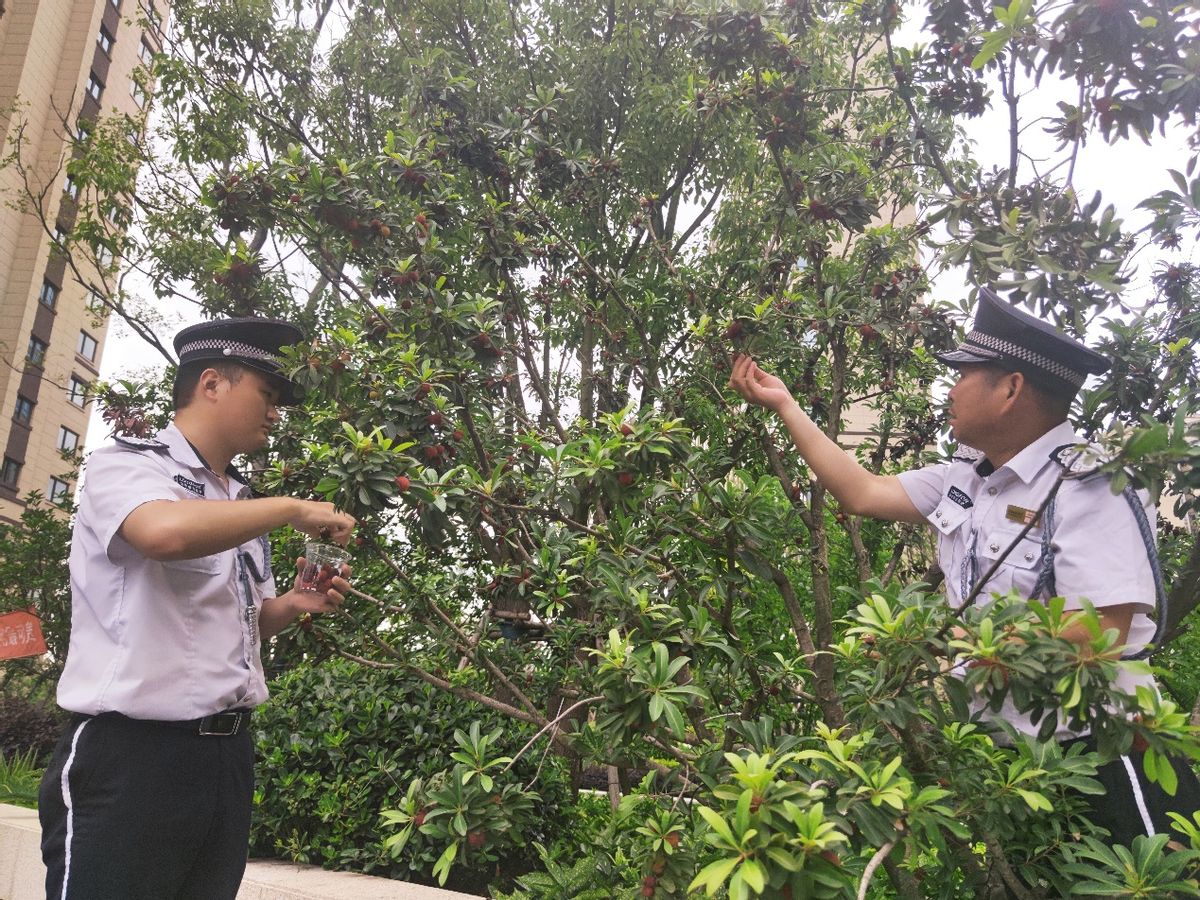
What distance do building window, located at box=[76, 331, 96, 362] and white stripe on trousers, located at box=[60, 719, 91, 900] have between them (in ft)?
118

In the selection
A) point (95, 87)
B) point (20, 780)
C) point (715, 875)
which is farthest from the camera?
point (95, 87)

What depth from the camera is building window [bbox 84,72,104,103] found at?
Result: 3102cm

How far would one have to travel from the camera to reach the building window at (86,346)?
3364cm

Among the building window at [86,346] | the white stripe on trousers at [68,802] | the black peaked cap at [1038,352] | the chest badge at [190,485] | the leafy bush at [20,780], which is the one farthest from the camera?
the building window at [86,346]

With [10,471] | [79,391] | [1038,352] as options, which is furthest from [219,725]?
[10,471]

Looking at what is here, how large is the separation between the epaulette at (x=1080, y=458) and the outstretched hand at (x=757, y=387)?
0.75 meters

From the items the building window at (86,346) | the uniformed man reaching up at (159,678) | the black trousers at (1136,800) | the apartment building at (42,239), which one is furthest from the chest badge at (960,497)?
the building window at (86,346)

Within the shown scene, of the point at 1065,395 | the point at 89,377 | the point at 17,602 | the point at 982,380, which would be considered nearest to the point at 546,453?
the point at 982,380

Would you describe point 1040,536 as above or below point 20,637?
above

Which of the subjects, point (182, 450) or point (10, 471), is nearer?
point (182, 450)

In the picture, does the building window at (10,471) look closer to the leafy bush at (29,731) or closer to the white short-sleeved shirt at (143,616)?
the leafy bush at (29,731)

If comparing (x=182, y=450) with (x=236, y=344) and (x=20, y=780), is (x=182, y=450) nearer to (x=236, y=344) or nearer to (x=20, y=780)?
(x=236, y=344)

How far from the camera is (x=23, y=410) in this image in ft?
97.0

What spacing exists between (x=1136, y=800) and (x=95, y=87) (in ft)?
125
